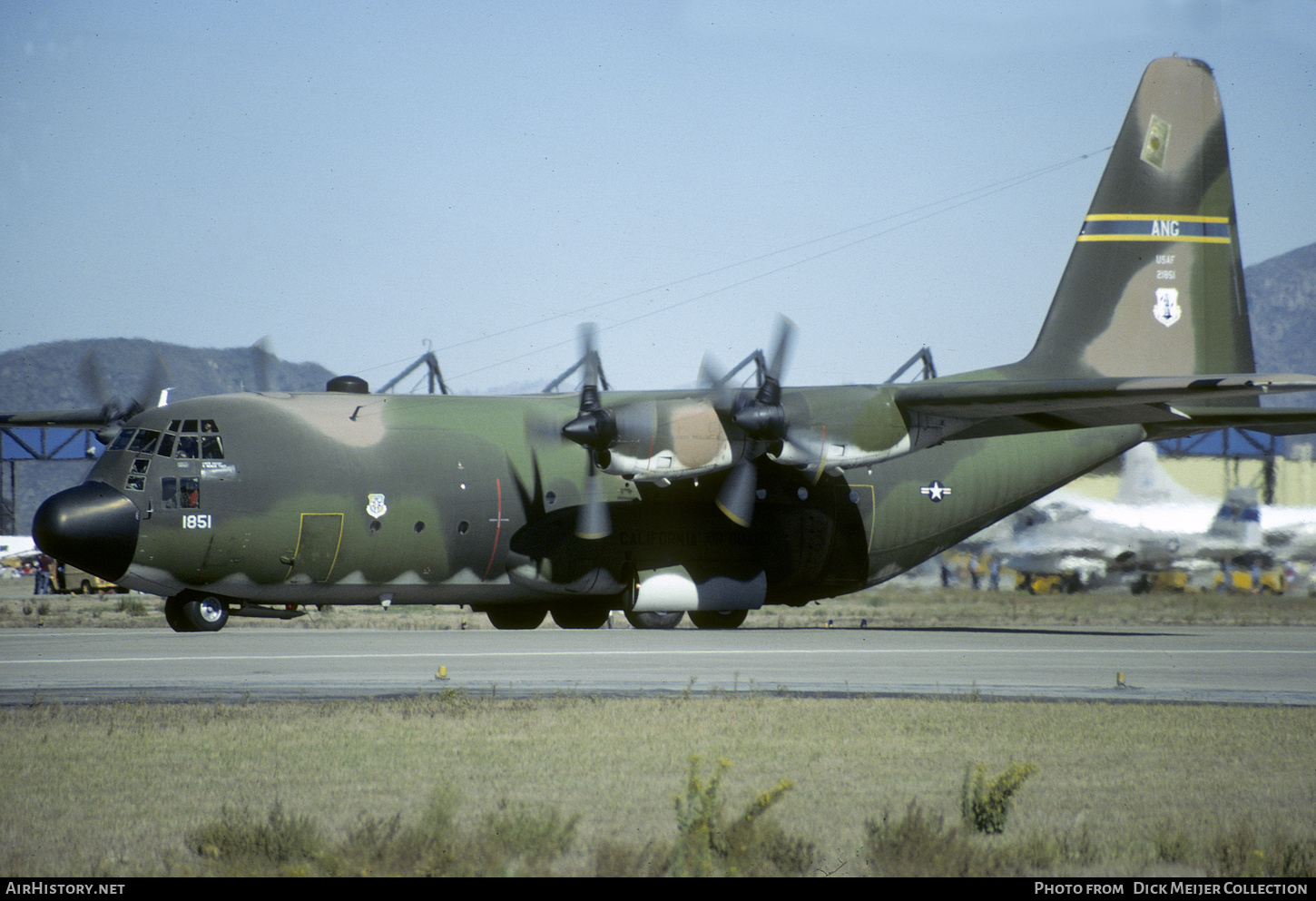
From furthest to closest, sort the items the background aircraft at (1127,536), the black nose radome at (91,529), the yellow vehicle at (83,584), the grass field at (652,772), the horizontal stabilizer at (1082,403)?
the yellow vehicle at (83,584) → the background aircraft at (1127,536) → the horizontal stabilizer at (1082,403) → the black nose radome at (91,529) → the grass field at (652,772)

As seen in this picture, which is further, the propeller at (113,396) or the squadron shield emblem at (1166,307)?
the squadron shield emblem at (1166,307)

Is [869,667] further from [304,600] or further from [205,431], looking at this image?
[205,431]

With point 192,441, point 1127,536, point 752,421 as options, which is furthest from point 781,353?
point 1127,536

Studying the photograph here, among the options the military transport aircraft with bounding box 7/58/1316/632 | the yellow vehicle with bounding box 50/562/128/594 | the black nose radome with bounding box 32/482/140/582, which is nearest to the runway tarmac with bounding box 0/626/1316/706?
the military transport aircraft with bounding box 7/58/1316/632

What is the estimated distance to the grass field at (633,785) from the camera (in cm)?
747

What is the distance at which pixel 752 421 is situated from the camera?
21.7 meters

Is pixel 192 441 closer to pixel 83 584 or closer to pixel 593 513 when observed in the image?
pixel 593 513

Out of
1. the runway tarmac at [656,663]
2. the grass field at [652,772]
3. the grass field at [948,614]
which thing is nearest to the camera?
the grass field at [652,772]

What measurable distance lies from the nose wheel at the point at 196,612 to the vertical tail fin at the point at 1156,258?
56.6ft

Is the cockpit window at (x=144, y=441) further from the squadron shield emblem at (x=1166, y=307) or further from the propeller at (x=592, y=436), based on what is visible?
the squadron shield emblem at (x=1166, y=307)

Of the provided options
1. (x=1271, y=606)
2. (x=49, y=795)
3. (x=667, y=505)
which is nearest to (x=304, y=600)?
(x=667, y=505)

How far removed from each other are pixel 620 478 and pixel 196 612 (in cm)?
775

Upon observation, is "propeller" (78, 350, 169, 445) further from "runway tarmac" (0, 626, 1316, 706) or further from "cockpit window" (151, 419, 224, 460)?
"cockpit window" (151, 419, 224, 460)

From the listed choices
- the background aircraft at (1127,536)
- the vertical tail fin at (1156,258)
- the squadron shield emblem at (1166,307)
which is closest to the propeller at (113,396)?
the vertical tail fin at (1156,258)
